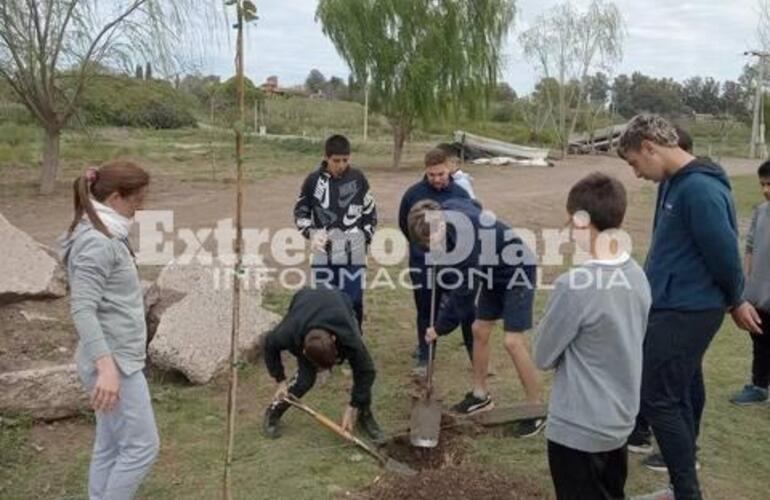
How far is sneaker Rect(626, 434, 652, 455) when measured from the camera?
4.03 m

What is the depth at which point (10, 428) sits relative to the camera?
14.0ft

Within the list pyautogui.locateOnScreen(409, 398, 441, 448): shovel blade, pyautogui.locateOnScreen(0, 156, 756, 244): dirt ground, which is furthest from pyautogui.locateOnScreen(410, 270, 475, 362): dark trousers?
pyautogui.locateOnScreen(0, 156, 756, 244): dirt ground

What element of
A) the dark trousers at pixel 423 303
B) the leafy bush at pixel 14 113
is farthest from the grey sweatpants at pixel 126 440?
the leafy bush at pixel 14 113

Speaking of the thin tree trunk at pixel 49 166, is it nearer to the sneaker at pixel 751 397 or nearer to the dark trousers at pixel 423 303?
the dark trousers at pixel 423 303

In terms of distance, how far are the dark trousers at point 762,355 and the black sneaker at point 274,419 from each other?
2.78m

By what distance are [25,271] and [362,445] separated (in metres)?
3.45

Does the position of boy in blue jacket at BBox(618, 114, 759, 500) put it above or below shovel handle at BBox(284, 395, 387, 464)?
above

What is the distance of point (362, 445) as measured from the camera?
13.2 ft

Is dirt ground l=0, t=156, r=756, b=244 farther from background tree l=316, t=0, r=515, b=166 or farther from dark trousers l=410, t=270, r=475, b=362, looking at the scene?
dark trousers l=410, t=270, r=475, b=362

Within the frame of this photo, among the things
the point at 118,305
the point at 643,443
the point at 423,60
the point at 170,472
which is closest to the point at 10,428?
the point at 170,472

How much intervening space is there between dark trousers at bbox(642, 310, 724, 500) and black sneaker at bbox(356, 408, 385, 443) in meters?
1.54

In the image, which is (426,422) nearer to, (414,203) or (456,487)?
(456,487)

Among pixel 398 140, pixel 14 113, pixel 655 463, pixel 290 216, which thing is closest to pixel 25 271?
pixel 655 463

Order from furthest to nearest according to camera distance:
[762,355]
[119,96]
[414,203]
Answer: [119,96], [414,203], [762,355]
